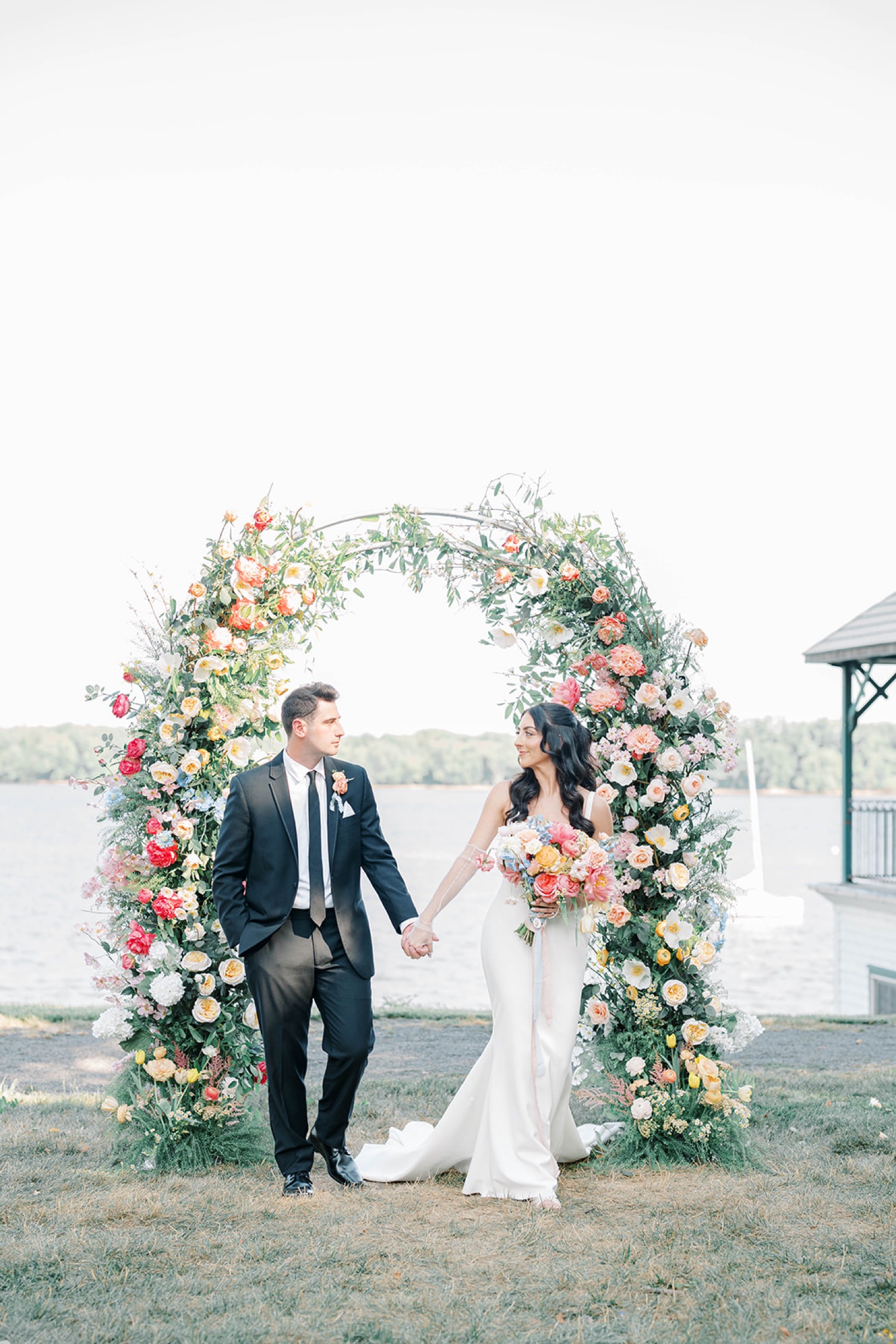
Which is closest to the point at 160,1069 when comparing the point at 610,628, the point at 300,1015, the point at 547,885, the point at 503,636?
the point at 300,1015

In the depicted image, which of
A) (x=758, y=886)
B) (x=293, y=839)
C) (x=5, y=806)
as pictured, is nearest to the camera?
(x=293, y=839)

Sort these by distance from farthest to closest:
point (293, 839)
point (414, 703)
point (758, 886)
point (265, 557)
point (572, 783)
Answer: point (414, 703) → point (758, 886) → point (265, 557) → point (572, 783) → point (293, 839)

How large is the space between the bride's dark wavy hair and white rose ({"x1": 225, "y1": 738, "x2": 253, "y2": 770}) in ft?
4.35

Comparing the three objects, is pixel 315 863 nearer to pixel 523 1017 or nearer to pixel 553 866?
pixel 553 866

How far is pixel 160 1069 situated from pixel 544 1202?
1897mm

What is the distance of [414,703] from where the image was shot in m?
43.9

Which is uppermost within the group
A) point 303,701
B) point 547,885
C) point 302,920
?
point 303,701

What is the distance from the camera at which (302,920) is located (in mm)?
5195

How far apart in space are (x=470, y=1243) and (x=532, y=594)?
3.11 metres

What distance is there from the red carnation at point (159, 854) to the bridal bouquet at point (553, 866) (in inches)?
61.8

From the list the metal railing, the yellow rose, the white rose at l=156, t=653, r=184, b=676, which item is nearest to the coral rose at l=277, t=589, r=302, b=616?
the white rose at l=156, t=653, r=184, b=676

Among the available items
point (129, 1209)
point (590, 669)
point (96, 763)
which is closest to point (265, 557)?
point (96, 763)

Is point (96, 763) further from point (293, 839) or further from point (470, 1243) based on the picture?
point (470, 1243)

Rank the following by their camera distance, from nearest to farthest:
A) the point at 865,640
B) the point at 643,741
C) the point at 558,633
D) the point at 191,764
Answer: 1. the point at 191,764
2. the point at 643,741
3. the point at 558,633
4. the point at 865,640
